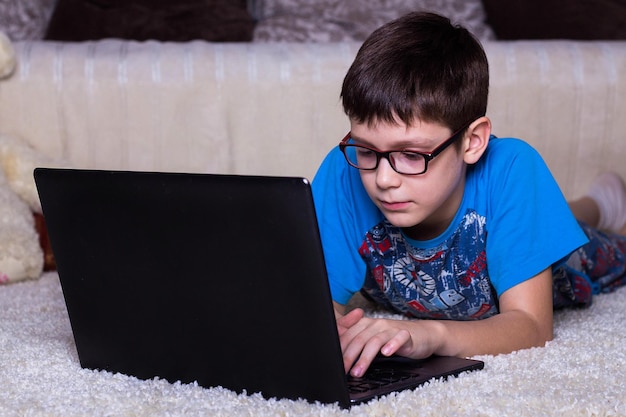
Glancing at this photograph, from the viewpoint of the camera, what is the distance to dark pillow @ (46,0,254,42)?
216 centimetres

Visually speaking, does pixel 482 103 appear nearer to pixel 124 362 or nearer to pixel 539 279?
pixel 539 279

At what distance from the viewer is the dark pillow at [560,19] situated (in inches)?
84.4

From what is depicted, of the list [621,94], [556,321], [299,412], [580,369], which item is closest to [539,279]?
[580,369]

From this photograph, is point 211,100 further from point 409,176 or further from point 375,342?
point 375,342

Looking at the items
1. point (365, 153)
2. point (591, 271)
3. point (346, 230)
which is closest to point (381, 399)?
point (365, 153)

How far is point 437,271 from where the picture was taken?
48.2 inches

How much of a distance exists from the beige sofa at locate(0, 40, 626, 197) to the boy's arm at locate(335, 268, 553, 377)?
86cm

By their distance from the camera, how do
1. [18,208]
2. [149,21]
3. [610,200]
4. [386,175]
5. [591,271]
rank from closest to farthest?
[386,175], [591,271], [18,208], [610,200], [149,21]

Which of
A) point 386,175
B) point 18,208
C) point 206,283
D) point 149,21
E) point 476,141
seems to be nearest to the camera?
point 206,283

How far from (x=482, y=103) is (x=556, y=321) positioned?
0.43 m

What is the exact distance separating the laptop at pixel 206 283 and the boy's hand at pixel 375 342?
0.06 ft

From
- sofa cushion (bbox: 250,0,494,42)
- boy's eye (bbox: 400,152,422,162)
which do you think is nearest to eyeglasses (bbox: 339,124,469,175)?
boy's eye (bbox: 400,152,422,162)

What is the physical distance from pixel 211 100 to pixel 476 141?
3.00 feet

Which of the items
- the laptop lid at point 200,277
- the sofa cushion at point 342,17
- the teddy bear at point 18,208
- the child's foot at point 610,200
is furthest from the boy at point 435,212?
the sofa cushion at point 342,17
